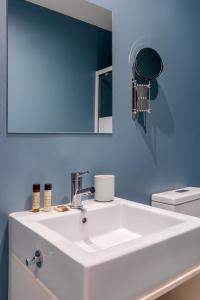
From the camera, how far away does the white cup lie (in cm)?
120

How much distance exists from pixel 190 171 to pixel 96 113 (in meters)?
0.87

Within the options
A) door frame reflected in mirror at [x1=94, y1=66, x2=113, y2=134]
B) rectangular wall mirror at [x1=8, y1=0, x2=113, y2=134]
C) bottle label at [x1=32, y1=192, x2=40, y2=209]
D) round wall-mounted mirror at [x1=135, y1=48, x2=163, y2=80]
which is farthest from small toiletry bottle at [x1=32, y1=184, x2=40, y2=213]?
round wall-mounted mirror at [x1=135, y1=48, x2=163, y2=80]

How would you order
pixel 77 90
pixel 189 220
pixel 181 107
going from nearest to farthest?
pixel 189 220
pixel 77 90
pixel 181 107

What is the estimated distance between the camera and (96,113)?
129 cm

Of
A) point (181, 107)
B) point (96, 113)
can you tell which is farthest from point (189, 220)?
point (181, 107)

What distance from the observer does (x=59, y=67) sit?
1.17 meters

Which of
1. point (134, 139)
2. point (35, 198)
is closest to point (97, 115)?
point (134, 139)

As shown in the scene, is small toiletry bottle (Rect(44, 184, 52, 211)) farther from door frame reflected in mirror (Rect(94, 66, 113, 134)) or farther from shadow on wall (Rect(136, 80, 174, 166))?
shadow on wall (Rect(136, 80, 174, 166))

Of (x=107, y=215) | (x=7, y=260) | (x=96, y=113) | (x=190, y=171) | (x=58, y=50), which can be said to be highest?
(x=58, y=50)

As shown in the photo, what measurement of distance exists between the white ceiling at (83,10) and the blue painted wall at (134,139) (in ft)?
0.17

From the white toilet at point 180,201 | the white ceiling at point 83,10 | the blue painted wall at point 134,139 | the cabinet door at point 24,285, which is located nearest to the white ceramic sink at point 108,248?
the cabinet door at point 24,285

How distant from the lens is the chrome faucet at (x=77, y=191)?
3.65 ft

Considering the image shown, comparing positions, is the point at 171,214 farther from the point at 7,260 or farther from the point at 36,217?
the point at 7,260

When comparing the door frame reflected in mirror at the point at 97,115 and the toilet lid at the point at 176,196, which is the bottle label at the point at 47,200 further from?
the toilet lid at the point at 176,196
